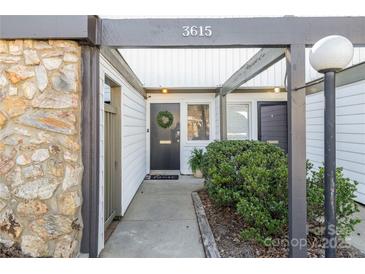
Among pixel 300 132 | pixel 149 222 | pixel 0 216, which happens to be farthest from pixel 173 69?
pixel 0 216

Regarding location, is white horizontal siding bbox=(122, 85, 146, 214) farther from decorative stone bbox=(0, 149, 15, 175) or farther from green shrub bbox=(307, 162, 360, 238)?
green shrub bbox=(307, 162, 360, 238)

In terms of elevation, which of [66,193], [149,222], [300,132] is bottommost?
[149,222]

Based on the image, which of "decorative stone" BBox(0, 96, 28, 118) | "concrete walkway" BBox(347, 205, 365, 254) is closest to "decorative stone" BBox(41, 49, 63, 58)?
"decorative stone" BBox(0, 96, 28, 118)

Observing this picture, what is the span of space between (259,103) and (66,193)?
5.77 m

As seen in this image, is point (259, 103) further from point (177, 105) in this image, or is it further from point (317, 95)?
point (177, 105)

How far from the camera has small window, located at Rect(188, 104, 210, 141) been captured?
7.03 m

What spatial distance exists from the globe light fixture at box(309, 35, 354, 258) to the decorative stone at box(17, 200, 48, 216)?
2324 millimetres

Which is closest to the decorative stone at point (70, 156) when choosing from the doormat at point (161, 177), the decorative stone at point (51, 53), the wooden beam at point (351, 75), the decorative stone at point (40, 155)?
the decorative stone at point (40, 155)

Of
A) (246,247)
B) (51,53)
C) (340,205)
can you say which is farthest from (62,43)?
(340,205)

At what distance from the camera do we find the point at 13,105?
224 centimetres

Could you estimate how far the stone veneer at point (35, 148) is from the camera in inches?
87.9

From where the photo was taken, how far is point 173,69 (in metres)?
6.06

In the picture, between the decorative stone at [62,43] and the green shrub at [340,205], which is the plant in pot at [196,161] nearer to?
the green shrub at [340,205]

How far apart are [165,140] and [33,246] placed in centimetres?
499
